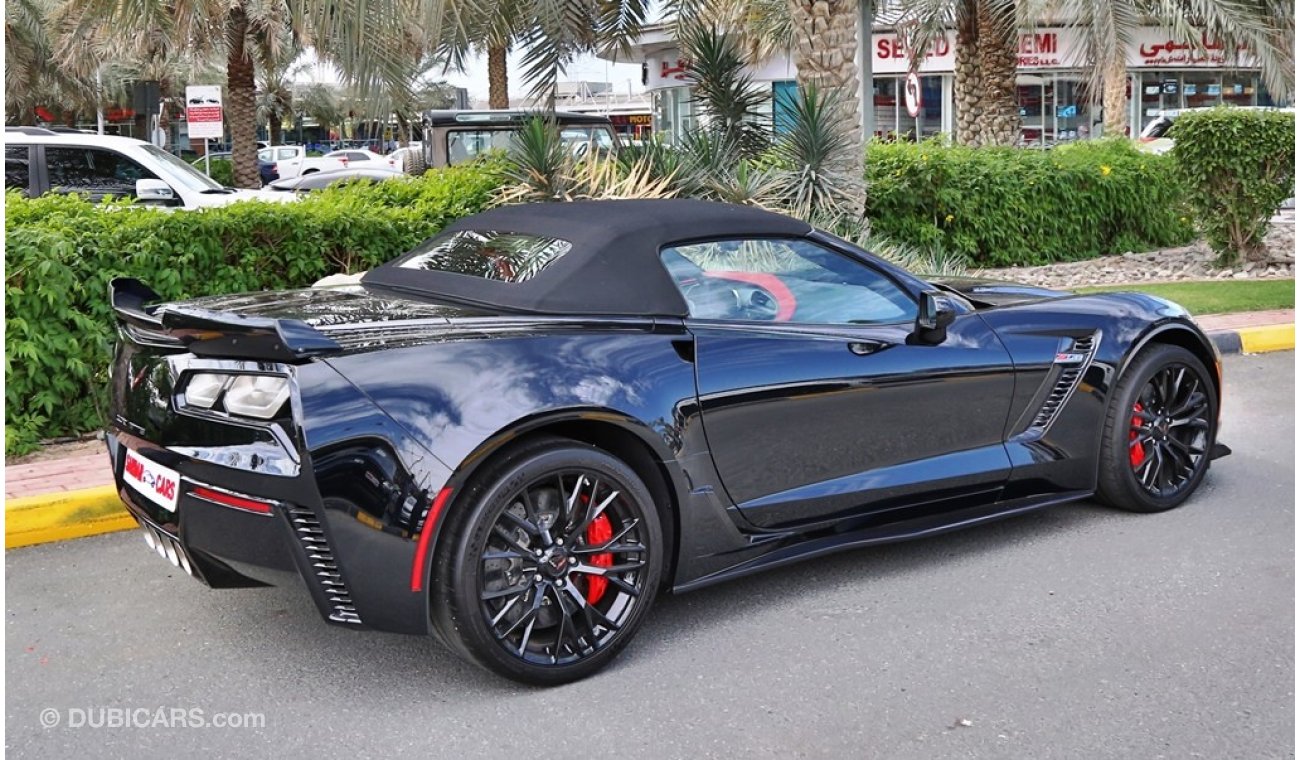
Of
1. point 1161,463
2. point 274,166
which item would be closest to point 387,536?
point 1161,463

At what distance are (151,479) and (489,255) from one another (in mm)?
1375

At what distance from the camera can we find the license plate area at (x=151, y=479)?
401 centimetres

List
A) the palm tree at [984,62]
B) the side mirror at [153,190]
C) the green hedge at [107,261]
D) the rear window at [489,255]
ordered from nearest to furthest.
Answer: the rear window at [489,255] → the green hedge at [107,261] → the side mirror at [153,190] → the palm tree at [984,62]

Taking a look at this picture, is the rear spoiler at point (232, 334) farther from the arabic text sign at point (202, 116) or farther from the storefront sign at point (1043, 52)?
the storefront sign at point (1043, 52)

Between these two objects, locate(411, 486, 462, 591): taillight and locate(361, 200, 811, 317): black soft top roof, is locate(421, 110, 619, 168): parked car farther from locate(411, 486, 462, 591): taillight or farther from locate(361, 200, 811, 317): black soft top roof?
locate(411, 486, 462, 591): taillight

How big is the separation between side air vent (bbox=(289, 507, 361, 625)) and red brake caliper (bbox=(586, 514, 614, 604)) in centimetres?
72

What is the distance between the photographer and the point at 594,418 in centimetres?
412

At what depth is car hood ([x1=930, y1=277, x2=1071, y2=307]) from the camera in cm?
557

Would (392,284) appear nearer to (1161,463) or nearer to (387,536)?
(387,536)

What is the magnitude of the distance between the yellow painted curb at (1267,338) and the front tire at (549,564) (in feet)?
23.4

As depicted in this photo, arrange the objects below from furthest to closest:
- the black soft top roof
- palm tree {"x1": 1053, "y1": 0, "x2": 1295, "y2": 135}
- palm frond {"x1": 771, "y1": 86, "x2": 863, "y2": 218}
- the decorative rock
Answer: palm tree {"x1": 1053, "y1": 0, "x2": 1295, "y2": 135} → the decorative rock → palm frond {"x1": 771, "y1": 86, "x2": 863, "y2": 218} → the black soft top roof

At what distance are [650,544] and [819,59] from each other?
8.14 meters

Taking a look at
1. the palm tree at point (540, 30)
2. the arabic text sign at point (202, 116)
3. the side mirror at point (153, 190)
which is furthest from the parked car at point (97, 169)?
the arabic text sign at point (202, 116)

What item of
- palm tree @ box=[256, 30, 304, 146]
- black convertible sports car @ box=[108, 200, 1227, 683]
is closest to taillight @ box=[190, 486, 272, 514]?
black convertible sports car @ box=[108, 200, 1227, 683]
